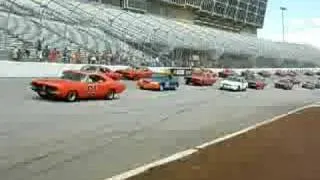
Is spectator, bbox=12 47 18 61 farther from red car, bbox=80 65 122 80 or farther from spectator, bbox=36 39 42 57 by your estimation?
red car, bbox=80 65 122 80

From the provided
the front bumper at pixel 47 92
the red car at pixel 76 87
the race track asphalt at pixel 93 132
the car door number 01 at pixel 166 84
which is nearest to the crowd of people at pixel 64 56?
the car door number 01 at pixel 166 84

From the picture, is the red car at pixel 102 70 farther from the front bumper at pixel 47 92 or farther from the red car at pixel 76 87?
the front bumper at pixel 47 92

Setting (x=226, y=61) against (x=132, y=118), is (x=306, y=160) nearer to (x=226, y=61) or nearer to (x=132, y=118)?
(x=132, y=118)

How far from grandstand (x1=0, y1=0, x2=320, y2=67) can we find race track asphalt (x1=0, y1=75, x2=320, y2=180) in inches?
602

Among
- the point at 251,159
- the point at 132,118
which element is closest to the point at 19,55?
the point at 132,118

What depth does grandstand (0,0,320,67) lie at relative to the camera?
4178 centimetres

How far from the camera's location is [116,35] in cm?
5578

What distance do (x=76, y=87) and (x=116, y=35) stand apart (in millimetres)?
33444

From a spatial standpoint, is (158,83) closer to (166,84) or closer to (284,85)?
(166,84)

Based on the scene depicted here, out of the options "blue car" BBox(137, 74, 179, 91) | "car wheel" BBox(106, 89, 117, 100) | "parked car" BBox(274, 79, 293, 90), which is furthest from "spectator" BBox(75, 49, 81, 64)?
"parked car" BBox(274, 79, 293, 90)

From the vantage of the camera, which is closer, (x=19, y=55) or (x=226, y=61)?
(x=19, y=55)

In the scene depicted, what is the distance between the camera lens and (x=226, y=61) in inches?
2889

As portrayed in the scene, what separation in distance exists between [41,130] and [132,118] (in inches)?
194

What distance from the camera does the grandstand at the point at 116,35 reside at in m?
41.8
